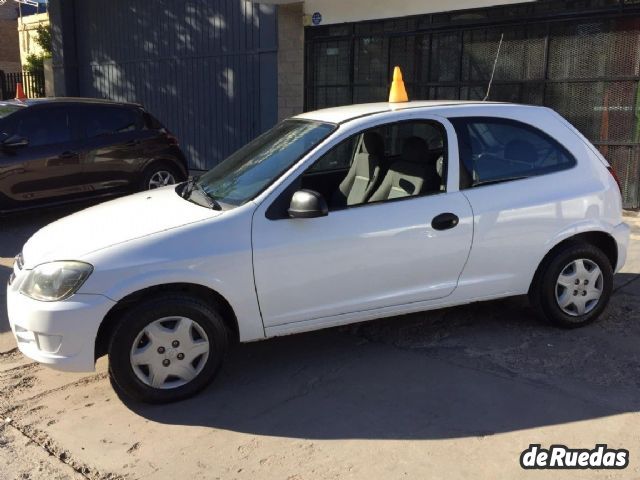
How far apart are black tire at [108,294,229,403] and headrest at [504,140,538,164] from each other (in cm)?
232

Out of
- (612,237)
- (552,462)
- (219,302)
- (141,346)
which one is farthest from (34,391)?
(612,237)

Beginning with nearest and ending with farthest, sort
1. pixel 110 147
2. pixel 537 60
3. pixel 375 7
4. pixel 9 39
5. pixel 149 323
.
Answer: pixel 149 323, pixel 537 60, pixel 110 147, pixel 375 7, pixel 9 39

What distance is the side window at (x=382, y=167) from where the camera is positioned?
4.43 metres

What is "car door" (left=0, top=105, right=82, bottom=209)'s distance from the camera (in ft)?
26.7

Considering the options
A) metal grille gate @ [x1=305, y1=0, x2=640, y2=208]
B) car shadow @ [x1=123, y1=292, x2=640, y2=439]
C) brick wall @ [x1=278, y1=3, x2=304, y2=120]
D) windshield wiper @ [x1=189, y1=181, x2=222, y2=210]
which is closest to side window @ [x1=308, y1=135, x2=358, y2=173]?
windshield wiper @ [x1=189, y1=181, x2=222, y2=210]

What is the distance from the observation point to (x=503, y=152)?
4664mm

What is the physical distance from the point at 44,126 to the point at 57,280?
5532 mm

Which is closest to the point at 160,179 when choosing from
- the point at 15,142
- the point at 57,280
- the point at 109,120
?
the point at 109,120

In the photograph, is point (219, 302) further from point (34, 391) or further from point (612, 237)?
point (612, 237)

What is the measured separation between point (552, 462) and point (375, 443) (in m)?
0.87

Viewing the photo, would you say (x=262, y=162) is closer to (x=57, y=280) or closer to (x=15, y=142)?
(x=57, y=280)

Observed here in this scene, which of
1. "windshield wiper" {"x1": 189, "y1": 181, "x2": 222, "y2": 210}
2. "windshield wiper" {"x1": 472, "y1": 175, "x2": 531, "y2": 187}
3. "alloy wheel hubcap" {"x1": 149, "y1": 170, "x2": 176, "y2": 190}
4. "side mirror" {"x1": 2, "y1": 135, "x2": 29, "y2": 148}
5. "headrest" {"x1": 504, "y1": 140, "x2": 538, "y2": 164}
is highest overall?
"headrest" {"x1": 504, "y1": 140, "x2": 538, "y2": 164}

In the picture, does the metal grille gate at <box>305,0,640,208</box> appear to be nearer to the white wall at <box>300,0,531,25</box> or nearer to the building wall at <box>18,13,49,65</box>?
the white wall at <box>300,0,531,25</box>

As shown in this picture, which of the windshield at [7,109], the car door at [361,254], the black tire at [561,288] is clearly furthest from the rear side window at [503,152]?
the windshield at [7,109]
